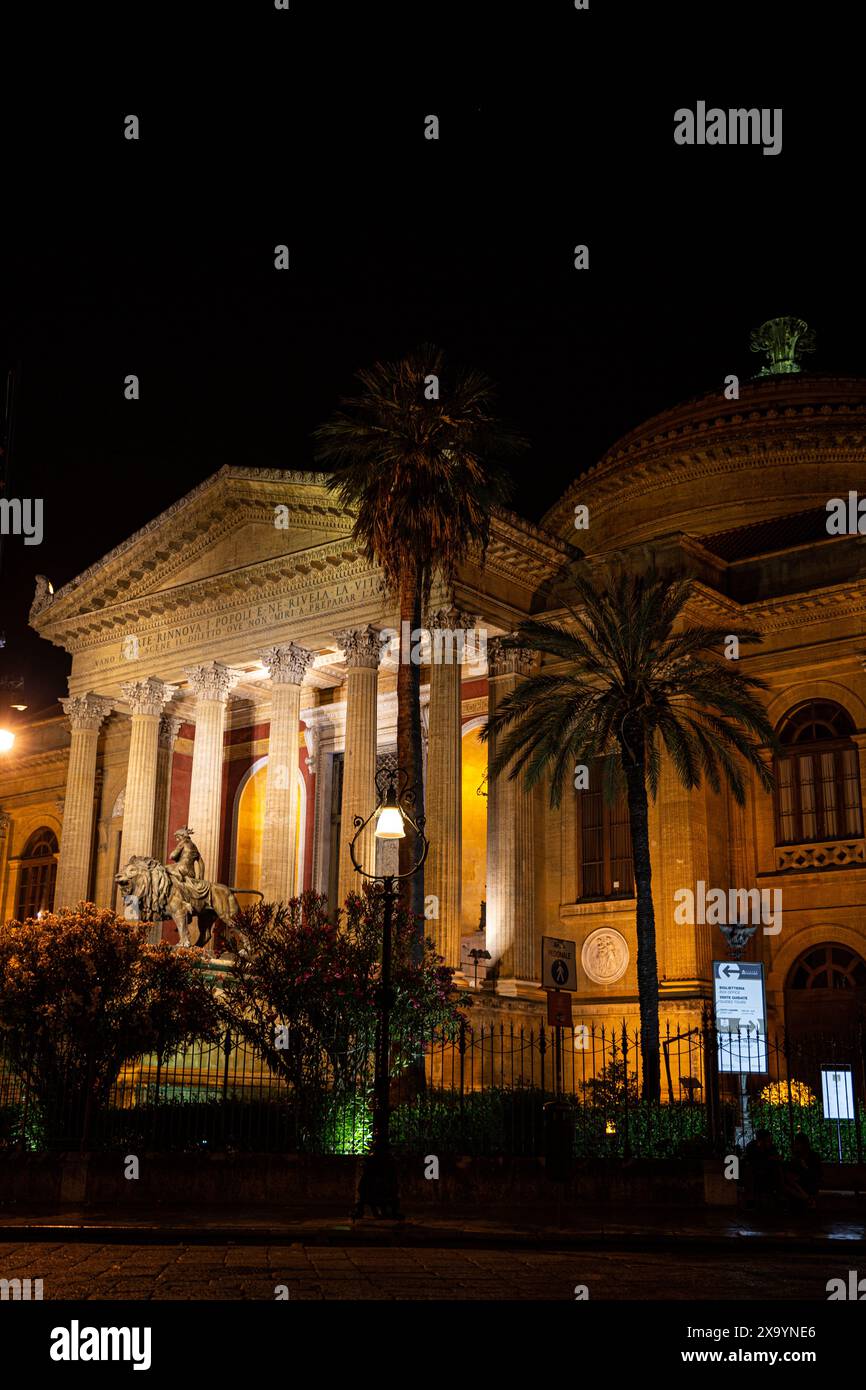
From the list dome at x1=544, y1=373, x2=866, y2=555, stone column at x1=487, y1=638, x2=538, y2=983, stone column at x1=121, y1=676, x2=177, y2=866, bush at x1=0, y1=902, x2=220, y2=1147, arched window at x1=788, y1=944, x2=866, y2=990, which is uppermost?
dome at x1=544, y1=373, x2=866, y2=555

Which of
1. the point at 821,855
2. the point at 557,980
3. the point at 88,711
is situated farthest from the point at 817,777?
the point at 88,711

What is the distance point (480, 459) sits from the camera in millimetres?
27344

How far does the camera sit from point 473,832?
1463 inches

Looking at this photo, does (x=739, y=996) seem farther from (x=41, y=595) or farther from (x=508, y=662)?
(x=41, y=595)

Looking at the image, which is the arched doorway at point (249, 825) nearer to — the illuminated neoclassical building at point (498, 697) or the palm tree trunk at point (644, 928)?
the illuminated neoclassical building at point (498, 697)

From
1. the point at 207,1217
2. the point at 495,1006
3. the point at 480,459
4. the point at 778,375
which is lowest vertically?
the point at 207,1217

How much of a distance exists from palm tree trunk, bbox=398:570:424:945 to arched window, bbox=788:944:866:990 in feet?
31.8

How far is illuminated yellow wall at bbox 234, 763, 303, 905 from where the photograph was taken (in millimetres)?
40875

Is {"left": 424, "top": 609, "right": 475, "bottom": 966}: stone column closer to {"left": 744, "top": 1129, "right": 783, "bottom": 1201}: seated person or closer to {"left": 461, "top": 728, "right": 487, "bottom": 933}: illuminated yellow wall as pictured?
{"left": 461, "top": 728, "right": 487, "bottom": 933}: illuminated yellow wall

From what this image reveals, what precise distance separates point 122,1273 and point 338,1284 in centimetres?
184

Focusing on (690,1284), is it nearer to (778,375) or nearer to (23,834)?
(778,375)

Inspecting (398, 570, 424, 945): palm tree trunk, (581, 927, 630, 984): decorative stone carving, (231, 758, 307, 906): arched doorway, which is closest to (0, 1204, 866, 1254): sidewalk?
(398, 570, 424, 945): palm tree trunk

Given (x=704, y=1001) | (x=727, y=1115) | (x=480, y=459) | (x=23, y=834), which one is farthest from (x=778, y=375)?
(x=23, y=834)
